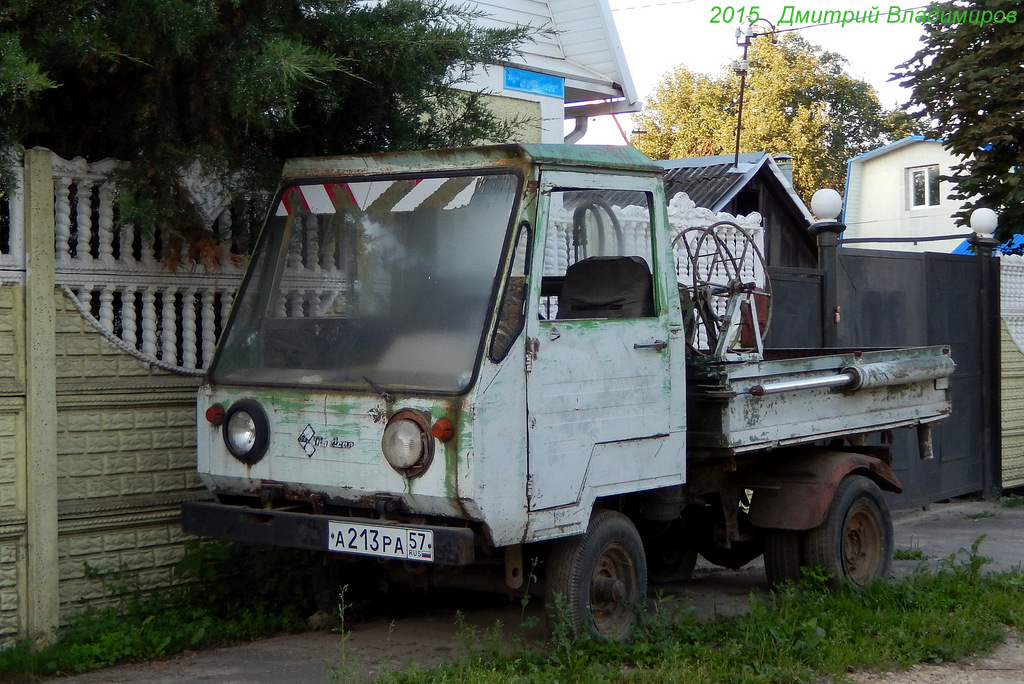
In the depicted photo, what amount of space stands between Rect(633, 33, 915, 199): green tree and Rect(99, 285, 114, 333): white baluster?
30.3 metres

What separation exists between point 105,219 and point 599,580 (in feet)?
9.45

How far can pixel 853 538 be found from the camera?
6.95 meters

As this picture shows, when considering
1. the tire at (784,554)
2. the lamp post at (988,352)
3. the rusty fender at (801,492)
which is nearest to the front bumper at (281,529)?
the rusty fender at (801,492)

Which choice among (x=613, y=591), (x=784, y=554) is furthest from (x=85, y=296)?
(x=784, y=554)

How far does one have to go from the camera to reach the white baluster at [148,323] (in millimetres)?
5945

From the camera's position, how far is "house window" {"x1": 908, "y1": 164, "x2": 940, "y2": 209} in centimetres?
3788

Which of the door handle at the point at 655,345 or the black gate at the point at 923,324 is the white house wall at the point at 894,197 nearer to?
the black gate at the point at 923,324

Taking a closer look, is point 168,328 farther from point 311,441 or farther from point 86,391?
point 311,441

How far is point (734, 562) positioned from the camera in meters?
7.28

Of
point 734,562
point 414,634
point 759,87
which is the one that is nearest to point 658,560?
point 734,562

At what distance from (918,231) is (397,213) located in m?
35.4

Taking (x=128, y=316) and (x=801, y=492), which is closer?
(x=128, y=316)

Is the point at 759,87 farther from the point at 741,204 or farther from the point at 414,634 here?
the point at 414,634

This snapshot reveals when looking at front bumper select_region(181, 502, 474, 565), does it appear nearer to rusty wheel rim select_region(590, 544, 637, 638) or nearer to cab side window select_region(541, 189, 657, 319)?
rusty wheel rim select_region(590, 544, 637, 638)
